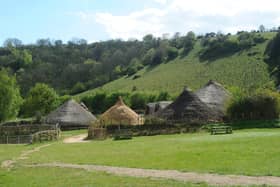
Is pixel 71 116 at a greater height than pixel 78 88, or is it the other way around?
pixel 78 88

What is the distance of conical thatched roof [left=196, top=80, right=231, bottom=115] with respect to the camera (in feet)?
212

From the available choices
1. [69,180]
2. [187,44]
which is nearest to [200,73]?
[187,44]

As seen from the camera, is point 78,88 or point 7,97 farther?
point 78,88

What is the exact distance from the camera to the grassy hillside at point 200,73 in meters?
105

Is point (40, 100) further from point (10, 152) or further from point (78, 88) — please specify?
point (10, 152)

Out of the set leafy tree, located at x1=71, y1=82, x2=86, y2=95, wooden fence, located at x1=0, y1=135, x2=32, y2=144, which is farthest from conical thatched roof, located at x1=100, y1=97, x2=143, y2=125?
leafy tree, located at x1=71, y1=82, x2=86, y2=95

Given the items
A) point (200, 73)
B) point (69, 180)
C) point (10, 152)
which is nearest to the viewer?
point (69, 180)

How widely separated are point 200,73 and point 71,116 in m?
52.3

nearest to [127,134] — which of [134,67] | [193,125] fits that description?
[193,125]

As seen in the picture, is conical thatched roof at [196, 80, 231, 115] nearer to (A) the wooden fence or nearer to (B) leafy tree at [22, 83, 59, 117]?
(A) the wooden fence

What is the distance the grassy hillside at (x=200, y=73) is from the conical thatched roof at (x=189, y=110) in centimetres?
3678

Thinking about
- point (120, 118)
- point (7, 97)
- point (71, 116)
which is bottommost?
point (120, 118)

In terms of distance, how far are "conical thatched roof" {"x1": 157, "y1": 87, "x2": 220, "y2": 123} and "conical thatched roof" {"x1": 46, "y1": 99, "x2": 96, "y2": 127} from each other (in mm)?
13710

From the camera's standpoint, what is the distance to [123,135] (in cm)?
5134
